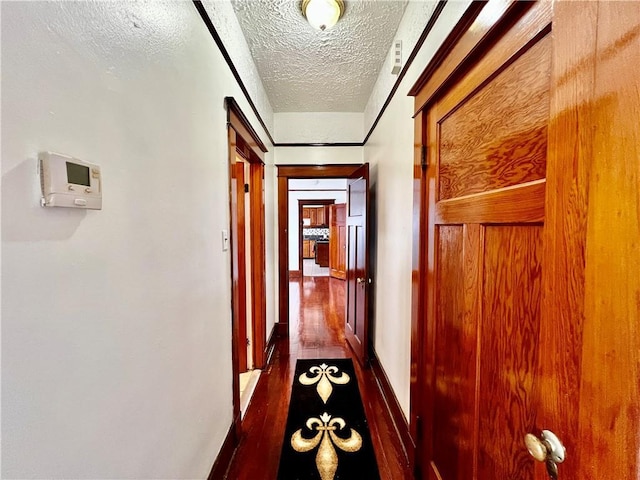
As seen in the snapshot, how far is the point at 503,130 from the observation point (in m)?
0.85

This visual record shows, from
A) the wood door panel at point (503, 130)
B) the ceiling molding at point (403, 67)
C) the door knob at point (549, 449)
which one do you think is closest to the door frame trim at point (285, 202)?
the ceiling molding at point (403, 67)

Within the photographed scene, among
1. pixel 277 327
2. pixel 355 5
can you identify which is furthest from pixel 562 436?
pixel 277 327

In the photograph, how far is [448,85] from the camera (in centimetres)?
115

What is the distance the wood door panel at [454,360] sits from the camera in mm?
1021

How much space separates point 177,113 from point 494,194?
1.21m

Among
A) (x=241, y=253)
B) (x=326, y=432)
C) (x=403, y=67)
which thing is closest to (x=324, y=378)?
(x=326, y=432)

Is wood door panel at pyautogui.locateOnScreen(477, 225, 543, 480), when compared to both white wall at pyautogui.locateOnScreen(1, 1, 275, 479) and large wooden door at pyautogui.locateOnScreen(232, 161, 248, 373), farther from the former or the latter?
large wooden door at pyautogui.locateOnScreen(232, 161, 248, 373)

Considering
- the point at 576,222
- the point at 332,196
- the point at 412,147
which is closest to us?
the point at 576,222

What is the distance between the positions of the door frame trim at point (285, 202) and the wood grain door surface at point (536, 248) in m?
1.98

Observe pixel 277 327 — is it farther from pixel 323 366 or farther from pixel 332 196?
pixel 332 196

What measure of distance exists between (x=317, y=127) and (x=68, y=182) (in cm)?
299

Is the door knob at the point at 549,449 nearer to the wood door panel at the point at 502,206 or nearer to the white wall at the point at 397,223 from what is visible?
the wood door panel at the point at 502,206

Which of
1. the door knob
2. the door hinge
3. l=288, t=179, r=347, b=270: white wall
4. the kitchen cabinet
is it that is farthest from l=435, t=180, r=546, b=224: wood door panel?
the kitchen cabinet

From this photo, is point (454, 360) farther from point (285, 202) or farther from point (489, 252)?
point (285, 202)
